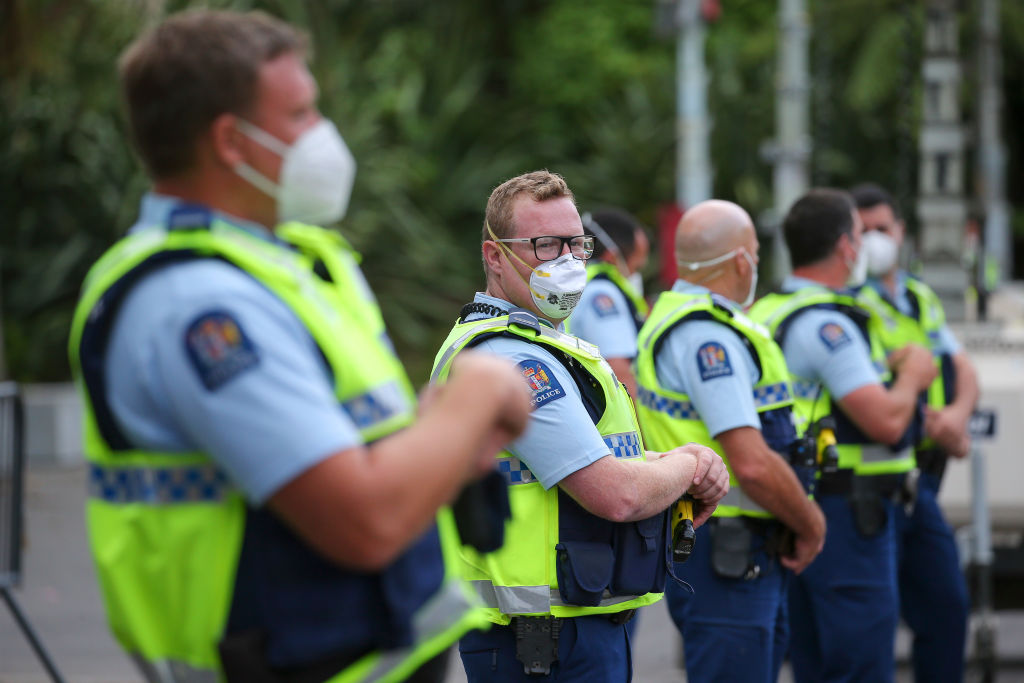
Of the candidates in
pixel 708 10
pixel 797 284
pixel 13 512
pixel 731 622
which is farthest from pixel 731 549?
pixel 708 10

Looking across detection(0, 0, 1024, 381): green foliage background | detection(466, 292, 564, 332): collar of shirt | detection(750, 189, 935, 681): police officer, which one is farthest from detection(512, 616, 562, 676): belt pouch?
detection(0, 0, 1024, 381): green foliage background

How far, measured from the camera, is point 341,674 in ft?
6.38

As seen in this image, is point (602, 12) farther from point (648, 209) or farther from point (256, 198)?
point (256, 198)

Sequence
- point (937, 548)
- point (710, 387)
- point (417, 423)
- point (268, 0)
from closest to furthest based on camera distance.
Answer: point (417, 423), point (710, 387), point (937, 548), point (268, 0)

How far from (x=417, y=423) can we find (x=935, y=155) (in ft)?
22.8

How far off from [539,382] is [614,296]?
10.9 ft

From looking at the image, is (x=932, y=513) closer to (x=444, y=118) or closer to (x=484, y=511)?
(x=484, y=511)

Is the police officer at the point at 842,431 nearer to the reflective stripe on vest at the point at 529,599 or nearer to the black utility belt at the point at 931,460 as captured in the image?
the black utility belt at the point at 931,460

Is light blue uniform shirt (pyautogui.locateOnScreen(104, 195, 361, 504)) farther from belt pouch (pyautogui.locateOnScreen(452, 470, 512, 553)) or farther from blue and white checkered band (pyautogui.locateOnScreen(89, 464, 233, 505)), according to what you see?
belt pouch (pyautogui.locateOnScreen(452, 470, 512, 553))

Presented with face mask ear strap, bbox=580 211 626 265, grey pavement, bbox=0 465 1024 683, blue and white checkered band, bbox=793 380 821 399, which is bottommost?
grey pavement, bbox=0 465 1024 683

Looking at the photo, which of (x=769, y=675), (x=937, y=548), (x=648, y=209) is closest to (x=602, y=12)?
(x=648, y=209)

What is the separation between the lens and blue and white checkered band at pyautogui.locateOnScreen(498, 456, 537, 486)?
10.3 ft

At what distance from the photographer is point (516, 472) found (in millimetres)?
3162

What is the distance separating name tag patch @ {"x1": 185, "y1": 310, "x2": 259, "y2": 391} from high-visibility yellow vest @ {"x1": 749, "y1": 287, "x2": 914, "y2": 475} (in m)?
3.20
